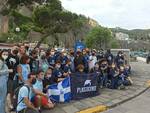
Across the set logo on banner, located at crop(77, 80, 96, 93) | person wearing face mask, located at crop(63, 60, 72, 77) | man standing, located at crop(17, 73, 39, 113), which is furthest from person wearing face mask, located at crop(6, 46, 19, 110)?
logo on banner, located at crop(77, 80, 96, 93)

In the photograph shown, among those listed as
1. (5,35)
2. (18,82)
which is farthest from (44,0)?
(18,82)

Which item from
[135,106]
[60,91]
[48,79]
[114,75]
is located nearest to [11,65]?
[48,79]

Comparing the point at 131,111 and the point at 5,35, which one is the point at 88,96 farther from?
the point at 5,35

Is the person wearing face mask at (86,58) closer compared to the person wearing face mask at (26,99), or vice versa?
the person wearing face mask at (26,99)

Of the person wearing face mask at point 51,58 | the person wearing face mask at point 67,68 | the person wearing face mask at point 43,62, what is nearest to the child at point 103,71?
the person wearing face mask at point 67,68

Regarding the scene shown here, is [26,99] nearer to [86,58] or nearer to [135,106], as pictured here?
[135,106]

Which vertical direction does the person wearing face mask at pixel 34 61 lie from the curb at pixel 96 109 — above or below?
above

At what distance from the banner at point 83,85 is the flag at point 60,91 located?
1.05ft

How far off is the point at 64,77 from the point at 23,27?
44.4 metres

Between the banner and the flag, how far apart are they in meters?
0.32

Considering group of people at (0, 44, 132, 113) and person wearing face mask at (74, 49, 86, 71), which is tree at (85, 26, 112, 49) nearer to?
group of people at (0, 44, 132, 113)

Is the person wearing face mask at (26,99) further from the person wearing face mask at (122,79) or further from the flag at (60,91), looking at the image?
the person wearing face mask at (122,79)

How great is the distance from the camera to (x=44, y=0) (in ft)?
126

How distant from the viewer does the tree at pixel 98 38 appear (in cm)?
8571
